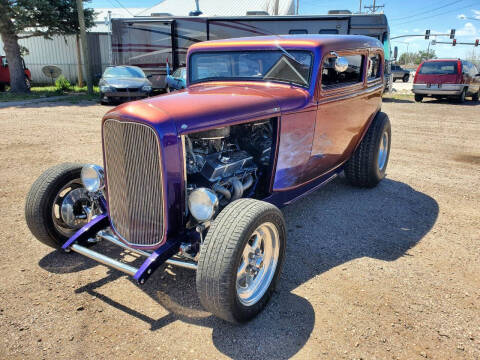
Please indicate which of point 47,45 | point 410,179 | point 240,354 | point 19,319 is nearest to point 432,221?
point 410,179

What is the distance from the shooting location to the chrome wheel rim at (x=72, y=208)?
3.25 meters

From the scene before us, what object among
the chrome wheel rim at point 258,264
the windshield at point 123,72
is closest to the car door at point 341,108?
the chrome wheel rim at point 258,264

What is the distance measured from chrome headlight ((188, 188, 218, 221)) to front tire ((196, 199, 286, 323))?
100 millimetres

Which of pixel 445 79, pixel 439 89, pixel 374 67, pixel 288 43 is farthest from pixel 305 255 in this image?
pixel 445 79

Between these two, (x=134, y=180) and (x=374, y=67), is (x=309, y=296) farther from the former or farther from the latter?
(x=374, y=67)

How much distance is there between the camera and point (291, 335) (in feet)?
7.92

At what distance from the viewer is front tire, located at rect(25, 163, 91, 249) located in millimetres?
3068

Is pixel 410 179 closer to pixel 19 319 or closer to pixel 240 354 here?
pixel 240 354

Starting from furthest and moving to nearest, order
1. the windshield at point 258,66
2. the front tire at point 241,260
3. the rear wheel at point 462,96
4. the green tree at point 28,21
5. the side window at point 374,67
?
the rear wheel at point 462,96, the green tree at point 28,21, the side window at point 374,67, the windshield at point 258,66, the front tire at point 241,260

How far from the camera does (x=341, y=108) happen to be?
4.01m

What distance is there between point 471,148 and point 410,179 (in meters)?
2.89

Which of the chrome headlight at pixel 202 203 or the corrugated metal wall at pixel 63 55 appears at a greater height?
the corrugated metal wall at pixel 63 55

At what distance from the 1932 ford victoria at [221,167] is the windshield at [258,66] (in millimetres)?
11

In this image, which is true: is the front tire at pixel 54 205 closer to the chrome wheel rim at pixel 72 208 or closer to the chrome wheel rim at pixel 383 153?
the chrome wheel rim at pixel 72 208
